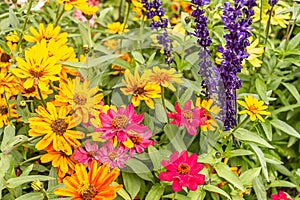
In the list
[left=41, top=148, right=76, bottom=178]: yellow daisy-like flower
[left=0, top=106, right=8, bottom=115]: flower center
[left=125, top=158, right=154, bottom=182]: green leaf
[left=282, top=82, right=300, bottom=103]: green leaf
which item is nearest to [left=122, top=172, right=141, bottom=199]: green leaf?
[left=125, top=158, right=154, bottom=182]: green leaf

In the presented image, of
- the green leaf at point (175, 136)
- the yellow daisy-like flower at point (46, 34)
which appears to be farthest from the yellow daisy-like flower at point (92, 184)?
the yellow daisy-like flower at point (46, 34)

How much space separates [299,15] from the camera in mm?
1567

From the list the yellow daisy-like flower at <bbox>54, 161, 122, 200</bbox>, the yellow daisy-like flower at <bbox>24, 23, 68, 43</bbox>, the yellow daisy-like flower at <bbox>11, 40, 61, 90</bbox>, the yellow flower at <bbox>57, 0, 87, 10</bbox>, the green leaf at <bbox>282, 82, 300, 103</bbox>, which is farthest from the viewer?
the green leaf at <bbox>282, 82, 300, 103</bbox>

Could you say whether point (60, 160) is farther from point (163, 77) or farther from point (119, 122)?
point (163, 77)

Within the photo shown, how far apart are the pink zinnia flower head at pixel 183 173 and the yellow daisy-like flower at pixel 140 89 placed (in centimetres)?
17

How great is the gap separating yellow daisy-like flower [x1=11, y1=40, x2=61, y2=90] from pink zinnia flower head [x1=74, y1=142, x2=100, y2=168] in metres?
0.16

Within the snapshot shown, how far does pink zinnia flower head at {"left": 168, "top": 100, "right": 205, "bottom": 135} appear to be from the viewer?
1194 mm

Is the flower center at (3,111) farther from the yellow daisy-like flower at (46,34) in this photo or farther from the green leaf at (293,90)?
the green leaf at (293,90)

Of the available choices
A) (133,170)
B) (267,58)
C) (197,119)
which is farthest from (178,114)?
(267,58)

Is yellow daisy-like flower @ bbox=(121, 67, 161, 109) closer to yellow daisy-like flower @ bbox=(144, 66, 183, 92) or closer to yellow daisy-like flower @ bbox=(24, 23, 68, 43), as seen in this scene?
yellow daisy-like flower @ bbox=(144, 66, 183, 92)

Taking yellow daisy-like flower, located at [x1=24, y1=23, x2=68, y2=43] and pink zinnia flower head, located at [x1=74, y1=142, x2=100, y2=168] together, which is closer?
pink zinnia flower head, located at [x1=74, y1=142, x2=100, y2=168]

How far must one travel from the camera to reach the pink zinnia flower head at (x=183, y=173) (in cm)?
107

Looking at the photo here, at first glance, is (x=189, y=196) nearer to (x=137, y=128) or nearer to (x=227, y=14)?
(x=137, y=128)

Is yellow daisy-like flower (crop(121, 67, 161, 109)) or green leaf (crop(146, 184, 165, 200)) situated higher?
yellow daisy-like flower (crop(121, 67, 161, 109))
